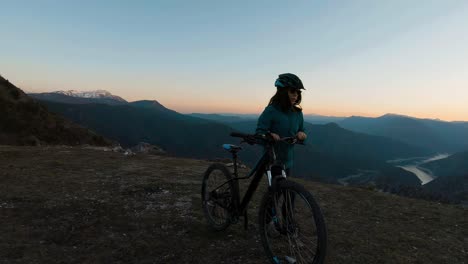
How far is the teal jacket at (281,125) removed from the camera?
5.03 meters

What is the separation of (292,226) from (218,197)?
2.22m

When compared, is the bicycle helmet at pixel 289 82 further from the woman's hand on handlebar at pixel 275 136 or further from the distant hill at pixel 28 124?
the distant hill at pixel 28 124

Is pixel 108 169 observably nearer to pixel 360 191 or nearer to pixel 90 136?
pixel 360 191

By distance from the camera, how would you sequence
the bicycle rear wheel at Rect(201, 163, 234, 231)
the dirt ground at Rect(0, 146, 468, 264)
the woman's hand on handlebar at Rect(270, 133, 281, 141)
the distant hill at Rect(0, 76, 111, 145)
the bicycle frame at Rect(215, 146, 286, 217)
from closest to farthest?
the woman's hand on handlebar at Rect(270, 133, 281, 141) → the bicycle frame at Rect(215, 146, 286, 217) → the dirt ground at Rect(0, 146, 468, 264) → the bicycle rear wheel at Rect(201, 163, 234, 231) → the distant hill at Rect(0, 76, 111, 145)

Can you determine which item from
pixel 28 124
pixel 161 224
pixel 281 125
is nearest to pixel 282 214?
pixel 281 125

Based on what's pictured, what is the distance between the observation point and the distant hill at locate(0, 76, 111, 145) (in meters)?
40.7

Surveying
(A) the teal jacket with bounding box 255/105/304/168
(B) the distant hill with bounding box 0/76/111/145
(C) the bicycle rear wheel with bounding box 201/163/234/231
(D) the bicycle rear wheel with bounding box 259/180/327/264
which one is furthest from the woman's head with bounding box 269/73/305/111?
(B) the distant hill with bounding box 0/76/111/145

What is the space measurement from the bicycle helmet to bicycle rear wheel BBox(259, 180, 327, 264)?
4.91 feet

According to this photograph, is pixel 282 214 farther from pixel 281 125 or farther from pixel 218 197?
pixel 218 197

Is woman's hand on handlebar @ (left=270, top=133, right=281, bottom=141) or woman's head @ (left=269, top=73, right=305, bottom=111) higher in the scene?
woman's head @ (left=269, top=73, right=305, bottom=111)

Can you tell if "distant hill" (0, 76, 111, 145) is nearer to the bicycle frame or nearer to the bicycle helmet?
the bicycle frame

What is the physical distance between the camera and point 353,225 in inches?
285

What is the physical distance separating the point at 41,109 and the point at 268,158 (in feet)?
183

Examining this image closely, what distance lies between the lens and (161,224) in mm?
6723
